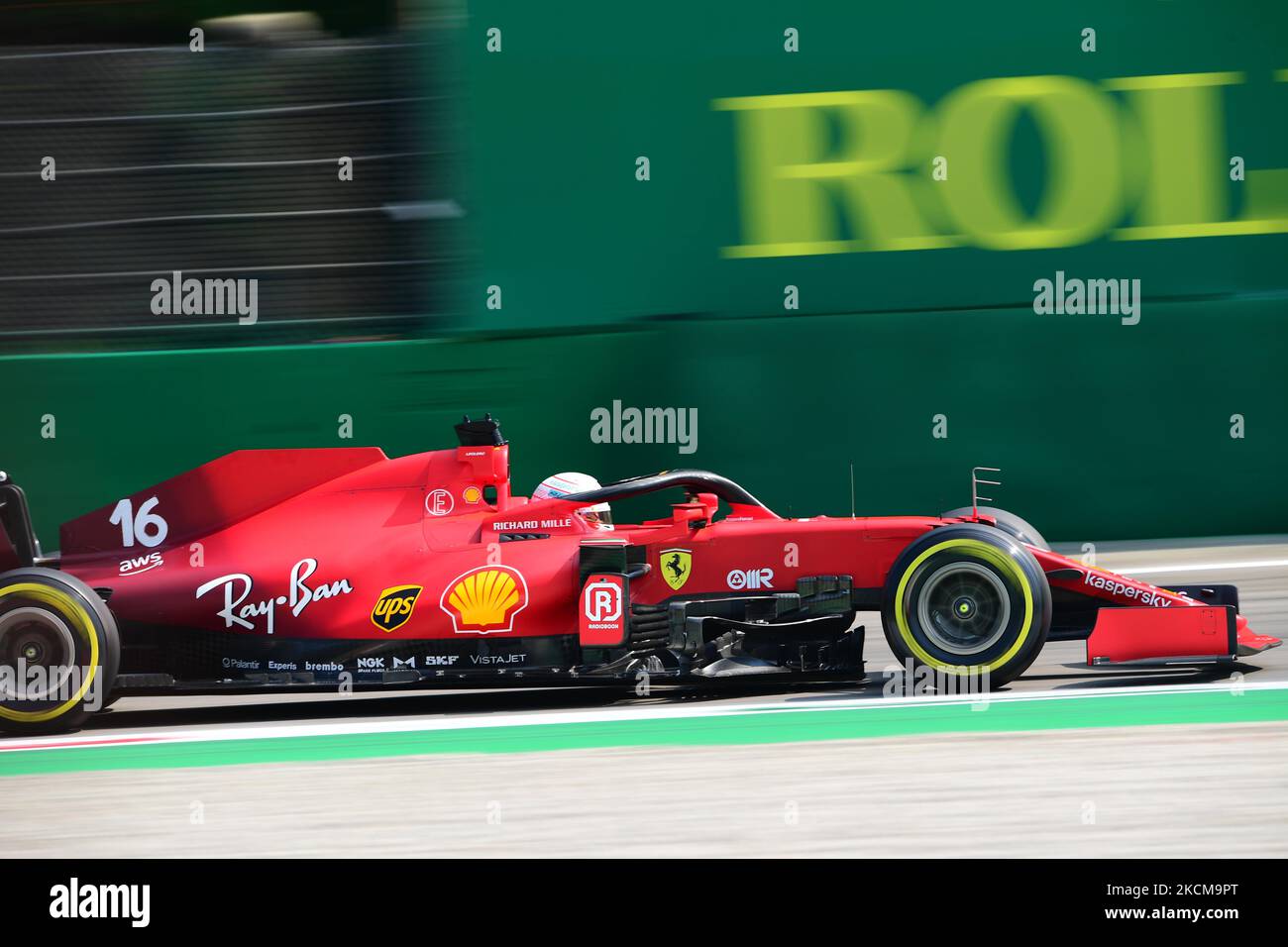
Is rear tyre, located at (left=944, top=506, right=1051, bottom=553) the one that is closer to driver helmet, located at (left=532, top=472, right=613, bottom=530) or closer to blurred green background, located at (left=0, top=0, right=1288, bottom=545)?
driver helmet, located at (left=532, top=472, right=613, bottom=530)

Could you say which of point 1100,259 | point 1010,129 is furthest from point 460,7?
point 1100,259

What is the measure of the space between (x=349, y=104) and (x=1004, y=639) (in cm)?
669

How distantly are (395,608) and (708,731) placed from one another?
140 cm

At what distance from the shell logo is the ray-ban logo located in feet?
16.8

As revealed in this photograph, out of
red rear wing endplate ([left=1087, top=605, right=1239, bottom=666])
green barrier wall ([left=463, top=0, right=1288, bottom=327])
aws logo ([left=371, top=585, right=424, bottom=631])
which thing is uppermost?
green barrier wall ([left=463, top=0, right=1288, bottom=327])

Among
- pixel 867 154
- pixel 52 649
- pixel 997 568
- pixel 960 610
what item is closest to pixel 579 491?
pixel 960 610

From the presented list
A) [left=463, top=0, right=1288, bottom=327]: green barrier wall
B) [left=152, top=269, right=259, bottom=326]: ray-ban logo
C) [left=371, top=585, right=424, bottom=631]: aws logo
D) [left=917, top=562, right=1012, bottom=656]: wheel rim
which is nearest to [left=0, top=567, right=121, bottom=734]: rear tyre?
[left=371, top=585, right=424, bottom=631]: aws logo

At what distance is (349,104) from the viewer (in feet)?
34.6

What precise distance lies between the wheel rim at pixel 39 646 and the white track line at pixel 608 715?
0.88 ft

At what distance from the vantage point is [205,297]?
10578 mm

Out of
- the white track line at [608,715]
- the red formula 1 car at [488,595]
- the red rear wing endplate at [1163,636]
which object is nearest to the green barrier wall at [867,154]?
the red formula 1 car at [488,595]

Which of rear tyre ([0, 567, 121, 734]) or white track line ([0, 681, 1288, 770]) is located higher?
rear tyre ([0, 567, 121, 734])

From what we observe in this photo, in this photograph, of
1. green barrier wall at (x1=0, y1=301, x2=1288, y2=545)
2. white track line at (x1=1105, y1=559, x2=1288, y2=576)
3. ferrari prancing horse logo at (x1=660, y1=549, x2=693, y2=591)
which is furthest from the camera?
green barrier wall at (x1=0, y1=301, x2=1288, y2=545)

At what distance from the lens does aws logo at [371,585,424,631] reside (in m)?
6.07
